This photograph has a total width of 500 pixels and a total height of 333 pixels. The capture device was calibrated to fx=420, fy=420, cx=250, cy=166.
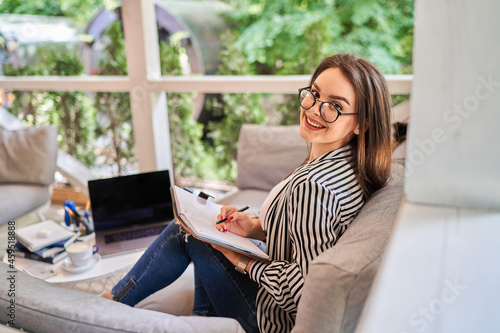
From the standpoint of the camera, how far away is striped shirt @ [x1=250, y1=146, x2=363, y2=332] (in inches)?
45.0

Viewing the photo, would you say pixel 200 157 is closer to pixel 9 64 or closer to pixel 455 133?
pixel 9 64

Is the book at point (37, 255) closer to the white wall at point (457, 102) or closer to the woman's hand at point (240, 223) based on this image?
the woman's hand at point (240, 223)

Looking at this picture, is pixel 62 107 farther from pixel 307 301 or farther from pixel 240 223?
pixel 307 301

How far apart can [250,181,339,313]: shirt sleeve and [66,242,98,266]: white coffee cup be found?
0.85 metres

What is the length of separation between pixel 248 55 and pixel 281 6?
30.3 inches

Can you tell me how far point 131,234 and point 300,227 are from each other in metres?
1.10

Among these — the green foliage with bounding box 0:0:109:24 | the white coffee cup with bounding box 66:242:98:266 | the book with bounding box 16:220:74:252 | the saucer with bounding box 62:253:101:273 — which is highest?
the green foliage with bounding box 0:0:109:24

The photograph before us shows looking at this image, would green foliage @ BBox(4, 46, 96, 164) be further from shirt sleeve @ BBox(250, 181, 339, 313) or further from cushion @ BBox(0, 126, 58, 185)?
shirt sleeve @ BBox(250, 181, 339, 313)

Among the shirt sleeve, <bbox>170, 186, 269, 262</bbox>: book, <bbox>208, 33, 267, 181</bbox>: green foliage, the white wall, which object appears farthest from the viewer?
<bbox>208, 33, 267, 181</bbox>: green foliage

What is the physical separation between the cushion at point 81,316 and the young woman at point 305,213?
325 millimetres

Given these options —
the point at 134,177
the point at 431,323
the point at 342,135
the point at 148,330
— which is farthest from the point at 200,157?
the point at 431,323

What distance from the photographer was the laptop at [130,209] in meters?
1.95

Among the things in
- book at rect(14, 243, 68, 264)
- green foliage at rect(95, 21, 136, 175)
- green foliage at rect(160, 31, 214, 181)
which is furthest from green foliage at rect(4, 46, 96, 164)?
book at rect(14, 243, 68, 264)

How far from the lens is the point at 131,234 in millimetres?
1991
